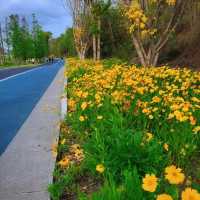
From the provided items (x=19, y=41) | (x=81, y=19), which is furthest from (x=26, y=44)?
(x=81, y=19)

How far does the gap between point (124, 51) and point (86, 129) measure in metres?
25.9

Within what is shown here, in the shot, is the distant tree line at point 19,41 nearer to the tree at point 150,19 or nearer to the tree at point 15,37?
the tree at point 15,37

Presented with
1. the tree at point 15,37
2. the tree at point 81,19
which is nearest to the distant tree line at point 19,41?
the tree at point 15,37

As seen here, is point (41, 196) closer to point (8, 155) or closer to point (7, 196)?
point (7, 196)

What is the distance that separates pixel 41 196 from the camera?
324 centimetres

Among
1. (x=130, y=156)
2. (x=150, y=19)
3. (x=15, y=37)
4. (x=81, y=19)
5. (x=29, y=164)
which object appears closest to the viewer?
(x=130, y=156)

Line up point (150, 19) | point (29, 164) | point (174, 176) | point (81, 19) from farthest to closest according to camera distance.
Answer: point (81, 19), point (150, 19), point (29, 164), point (174, 176)

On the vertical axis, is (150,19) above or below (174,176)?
above

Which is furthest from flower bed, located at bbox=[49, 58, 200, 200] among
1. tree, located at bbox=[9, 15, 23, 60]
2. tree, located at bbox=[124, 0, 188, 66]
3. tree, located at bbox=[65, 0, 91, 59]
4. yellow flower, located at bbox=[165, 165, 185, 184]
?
tree, located at bbox=[9, 15, 23, 60]

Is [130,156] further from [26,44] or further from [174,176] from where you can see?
[26,44]

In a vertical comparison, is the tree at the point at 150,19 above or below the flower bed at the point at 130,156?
above

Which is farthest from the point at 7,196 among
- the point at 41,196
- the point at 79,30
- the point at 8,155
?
the point at 79,30

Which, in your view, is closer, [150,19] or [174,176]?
[174,176]

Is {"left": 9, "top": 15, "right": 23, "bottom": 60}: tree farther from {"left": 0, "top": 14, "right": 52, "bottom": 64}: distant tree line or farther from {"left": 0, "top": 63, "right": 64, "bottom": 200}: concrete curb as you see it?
{"left": 0, "top": 63, "right": 64, "bottom": 200}: concrete curb
